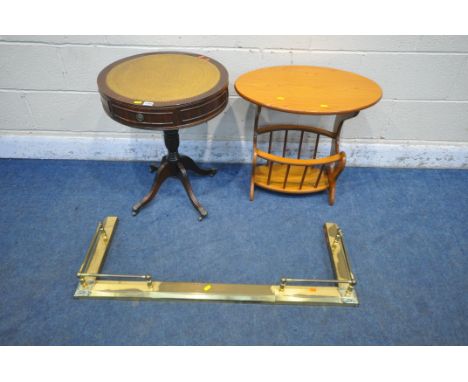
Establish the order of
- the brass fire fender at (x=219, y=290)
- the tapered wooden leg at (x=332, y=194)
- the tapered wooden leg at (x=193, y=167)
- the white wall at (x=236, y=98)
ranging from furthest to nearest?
the tapered wooden leg at (x=193, y=167) → the tapered wooden leg at (x=332, y=194) → the white wall at (x=236, y=98) → the brass fire fender at (x=219, y=290)

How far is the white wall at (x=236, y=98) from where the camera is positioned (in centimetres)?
190

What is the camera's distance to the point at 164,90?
1504 mm

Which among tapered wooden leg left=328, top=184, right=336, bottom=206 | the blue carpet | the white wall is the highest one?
the white wall

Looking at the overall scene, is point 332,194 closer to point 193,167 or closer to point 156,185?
point 193,167

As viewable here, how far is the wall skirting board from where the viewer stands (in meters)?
2.26

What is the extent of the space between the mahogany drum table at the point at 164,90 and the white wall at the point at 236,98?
268 mm

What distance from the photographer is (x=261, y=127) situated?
2.14 metres

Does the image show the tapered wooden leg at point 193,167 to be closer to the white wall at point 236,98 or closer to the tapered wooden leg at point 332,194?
the white wall at point 236,98

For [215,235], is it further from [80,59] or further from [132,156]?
[80,59]

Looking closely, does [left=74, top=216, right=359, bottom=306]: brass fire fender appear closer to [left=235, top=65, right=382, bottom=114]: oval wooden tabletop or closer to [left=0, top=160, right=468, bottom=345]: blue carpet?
[left=0, top=160, right=468, bottom=345]: blue carpet

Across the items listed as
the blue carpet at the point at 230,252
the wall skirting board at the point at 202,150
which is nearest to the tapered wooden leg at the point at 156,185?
the blue carpet at the point at 230,252

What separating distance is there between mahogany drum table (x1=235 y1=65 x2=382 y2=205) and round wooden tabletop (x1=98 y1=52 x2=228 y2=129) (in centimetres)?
19

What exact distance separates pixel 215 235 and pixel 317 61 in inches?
44.9

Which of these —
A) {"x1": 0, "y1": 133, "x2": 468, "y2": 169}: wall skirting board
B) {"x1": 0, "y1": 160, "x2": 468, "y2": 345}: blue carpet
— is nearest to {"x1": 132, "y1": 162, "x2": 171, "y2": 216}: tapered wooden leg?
{"x1": 0, "y1": 160, "x2": 468, "y2": 345}: blue carpet
